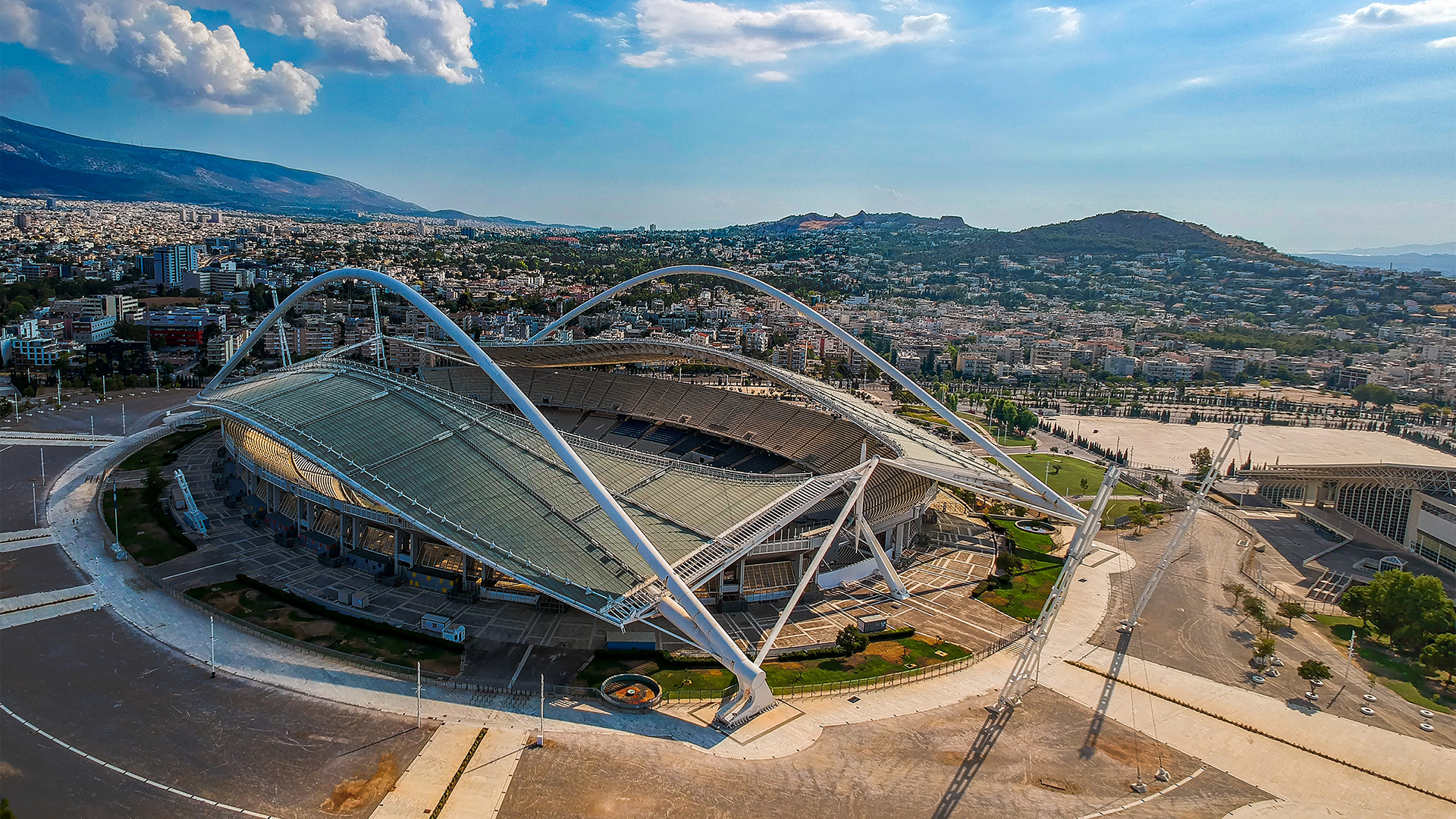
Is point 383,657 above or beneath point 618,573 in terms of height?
beneath

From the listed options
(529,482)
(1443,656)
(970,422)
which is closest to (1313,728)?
(1443,656)

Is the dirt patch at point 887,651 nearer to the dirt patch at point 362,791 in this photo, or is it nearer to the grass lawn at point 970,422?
the dirt patch at point 362,791

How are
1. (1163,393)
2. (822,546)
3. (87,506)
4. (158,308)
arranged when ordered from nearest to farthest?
(822,546)
(87,506)
(158,308)
(1163,393)

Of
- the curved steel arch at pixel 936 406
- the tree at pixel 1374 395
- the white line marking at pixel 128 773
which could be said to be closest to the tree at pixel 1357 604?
the curved steel arch at pixel 936 406

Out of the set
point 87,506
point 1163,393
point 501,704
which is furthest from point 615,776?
point 1163,393

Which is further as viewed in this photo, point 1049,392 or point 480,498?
point 1049,392

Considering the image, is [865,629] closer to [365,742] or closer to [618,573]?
[618,573]

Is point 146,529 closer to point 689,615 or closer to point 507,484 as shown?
point 507,484

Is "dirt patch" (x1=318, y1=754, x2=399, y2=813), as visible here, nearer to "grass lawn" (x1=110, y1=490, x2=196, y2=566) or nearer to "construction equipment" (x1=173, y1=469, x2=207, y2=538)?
"grass lawn" (x1=110, y1=490, x2=196, y2=566)
